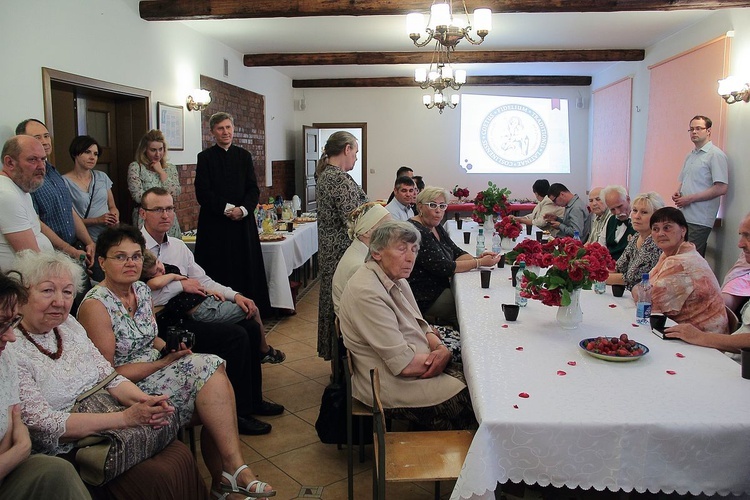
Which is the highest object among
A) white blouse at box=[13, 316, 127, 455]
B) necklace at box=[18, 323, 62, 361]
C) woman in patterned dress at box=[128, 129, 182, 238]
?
woman in patterned dress at box=[128, 129, 182, 238]

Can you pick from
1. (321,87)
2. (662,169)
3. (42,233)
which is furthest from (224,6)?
(321,87)

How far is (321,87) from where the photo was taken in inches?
457

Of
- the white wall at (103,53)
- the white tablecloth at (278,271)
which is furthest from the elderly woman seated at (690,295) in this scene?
the white wall at (103,53)

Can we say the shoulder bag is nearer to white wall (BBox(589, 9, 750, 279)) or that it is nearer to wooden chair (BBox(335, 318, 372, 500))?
wooden chair (BBox(335, 318, 372, 500))

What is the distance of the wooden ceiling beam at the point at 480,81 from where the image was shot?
10930 mm

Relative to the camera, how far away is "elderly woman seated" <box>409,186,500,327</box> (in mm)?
3787

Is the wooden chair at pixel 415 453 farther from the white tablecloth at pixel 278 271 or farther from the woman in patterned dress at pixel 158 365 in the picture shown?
the white tablecloth at pixel 278 271

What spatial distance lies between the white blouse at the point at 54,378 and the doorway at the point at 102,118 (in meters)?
2.40

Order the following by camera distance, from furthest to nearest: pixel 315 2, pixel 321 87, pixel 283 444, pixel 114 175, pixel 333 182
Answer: pixel 321 87, pixel 114 175, pixel 315 2, pixel 333 182, pixel 283 444

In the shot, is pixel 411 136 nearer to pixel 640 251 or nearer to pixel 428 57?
pixel 428 57

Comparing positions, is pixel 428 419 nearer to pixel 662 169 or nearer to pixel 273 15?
pixel 273 15

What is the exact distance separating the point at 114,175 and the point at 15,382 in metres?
4.18

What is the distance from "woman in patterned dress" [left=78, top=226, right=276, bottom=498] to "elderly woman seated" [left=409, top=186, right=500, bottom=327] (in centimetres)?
160

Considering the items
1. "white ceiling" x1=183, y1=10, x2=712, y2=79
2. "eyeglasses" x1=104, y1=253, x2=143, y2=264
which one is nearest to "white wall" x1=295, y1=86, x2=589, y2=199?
"white ceiling" x1=183, y1=10, x2=712, y2=79
